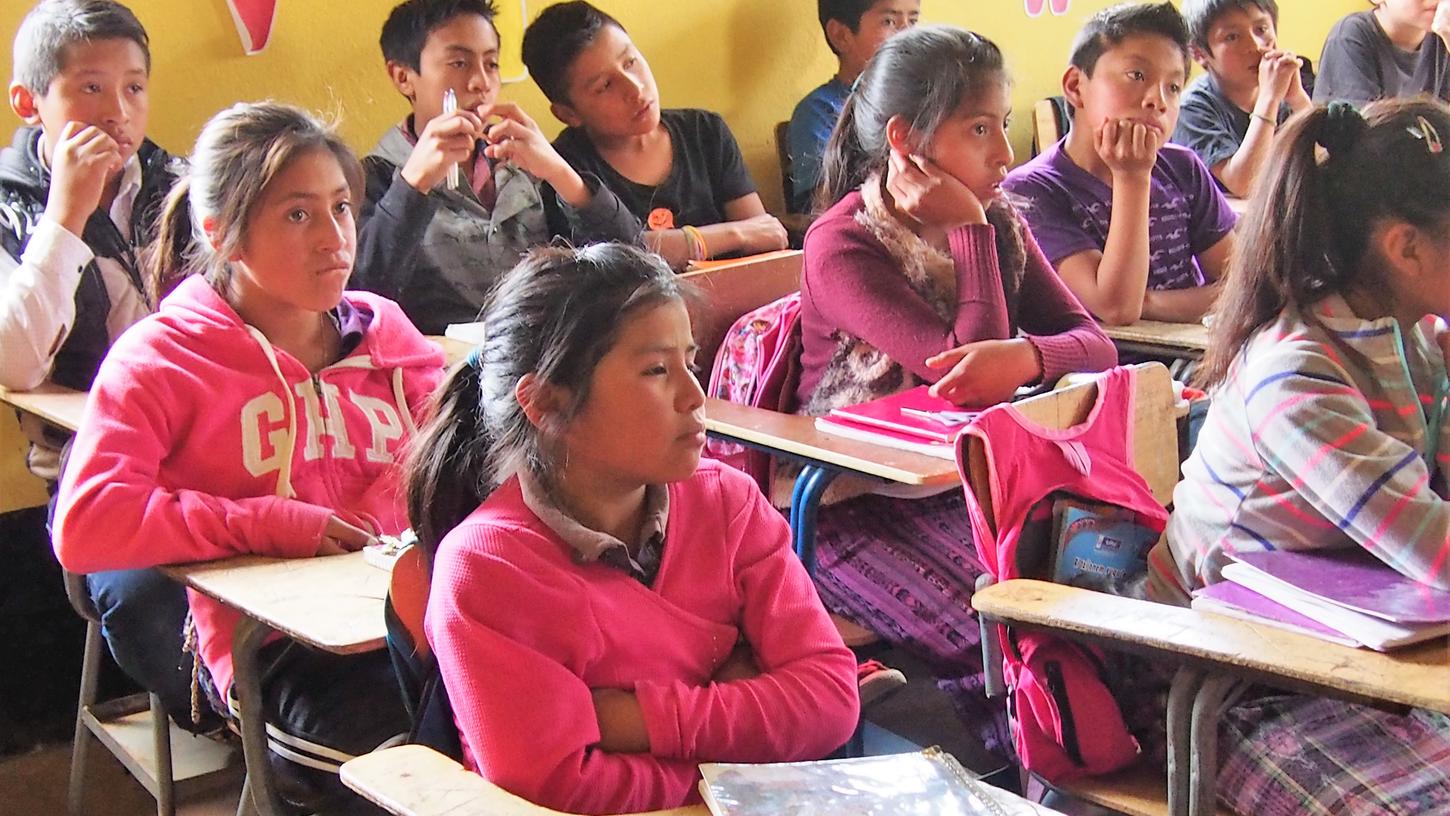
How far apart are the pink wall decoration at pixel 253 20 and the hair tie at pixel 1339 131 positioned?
6.80 ft

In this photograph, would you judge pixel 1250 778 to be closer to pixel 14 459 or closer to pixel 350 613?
pixel 350 613

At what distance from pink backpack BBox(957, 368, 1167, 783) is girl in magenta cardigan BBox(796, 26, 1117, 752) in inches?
13.0

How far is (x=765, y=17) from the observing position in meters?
3.80

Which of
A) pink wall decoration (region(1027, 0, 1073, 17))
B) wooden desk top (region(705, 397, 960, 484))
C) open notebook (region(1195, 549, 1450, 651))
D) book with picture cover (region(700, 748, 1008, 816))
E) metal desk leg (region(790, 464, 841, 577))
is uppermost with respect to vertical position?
pink wall decoration (region(1027, 0, 1073, 17))

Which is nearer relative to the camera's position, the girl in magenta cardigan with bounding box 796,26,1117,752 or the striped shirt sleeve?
the striped shirt sleeve

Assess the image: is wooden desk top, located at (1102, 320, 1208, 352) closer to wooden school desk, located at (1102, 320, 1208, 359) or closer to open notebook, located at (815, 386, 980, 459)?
wooden school desk, located at (1102, 320, 1208, 359)

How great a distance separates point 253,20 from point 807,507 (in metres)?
1.63

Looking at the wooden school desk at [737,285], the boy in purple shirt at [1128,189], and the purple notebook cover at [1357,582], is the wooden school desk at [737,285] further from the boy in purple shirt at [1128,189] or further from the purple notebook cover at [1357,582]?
the purple notebook cover at [1357,582]

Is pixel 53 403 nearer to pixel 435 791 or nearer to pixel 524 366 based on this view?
pixel 524 366

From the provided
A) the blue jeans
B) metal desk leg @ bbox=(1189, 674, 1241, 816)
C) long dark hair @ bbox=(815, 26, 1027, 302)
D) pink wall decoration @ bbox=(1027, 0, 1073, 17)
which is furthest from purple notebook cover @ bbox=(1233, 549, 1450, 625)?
pink wall decoration @ bbox=(1027, 0, 1073, 17)

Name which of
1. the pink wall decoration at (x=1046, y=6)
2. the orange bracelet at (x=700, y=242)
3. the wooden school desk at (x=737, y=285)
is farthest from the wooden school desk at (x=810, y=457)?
the pink wall decoration at (x=1046, y=6)

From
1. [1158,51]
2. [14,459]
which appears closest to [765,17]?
[1158,51]

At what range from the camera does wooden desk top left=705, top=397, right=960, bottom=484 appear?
70.5 inches

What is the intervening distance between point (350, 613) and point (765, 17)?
104 inches
